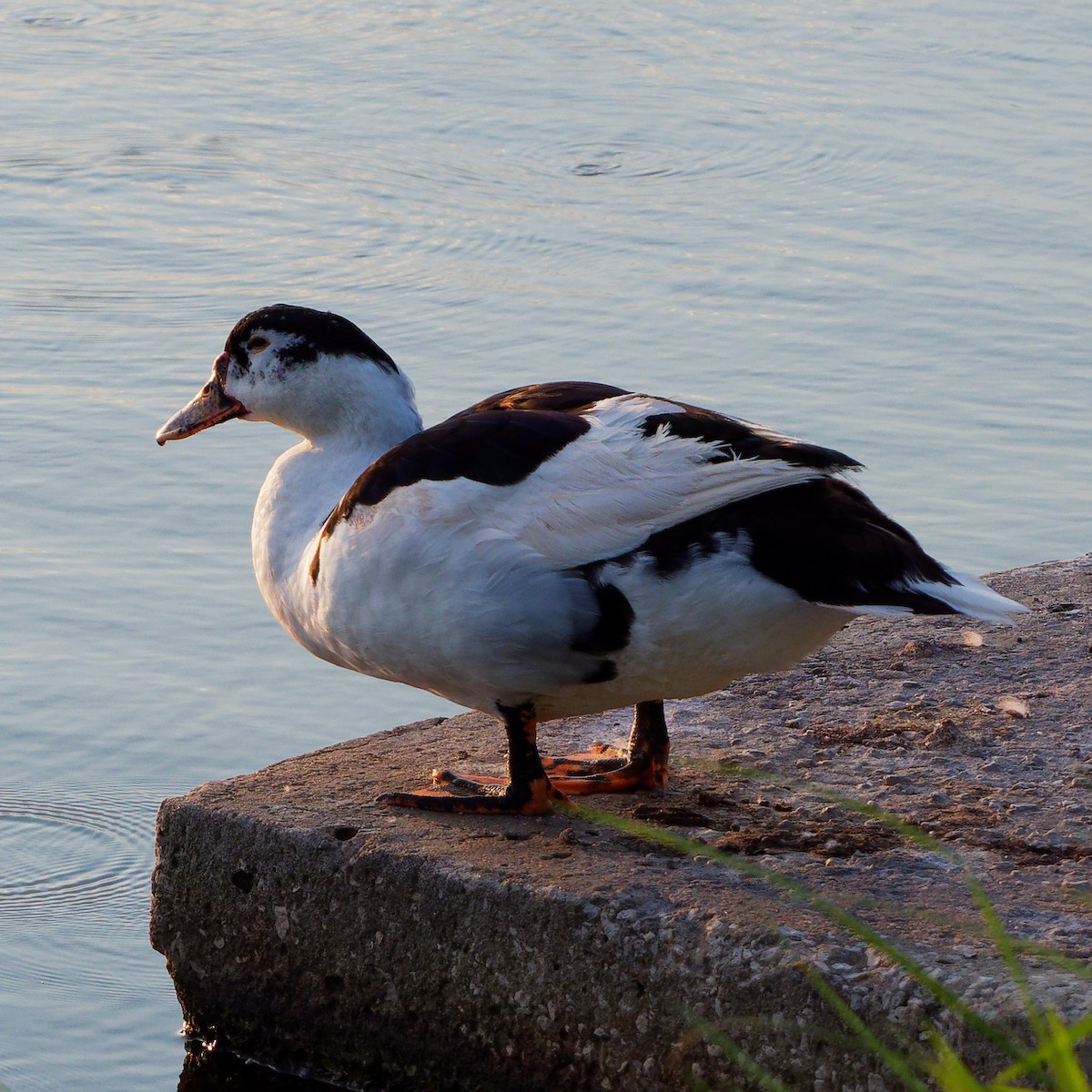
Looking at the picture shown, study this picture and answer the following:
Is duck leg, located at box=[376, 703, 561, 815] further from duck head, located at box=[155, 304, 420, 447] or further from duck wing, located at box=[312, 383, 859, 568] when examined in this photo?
duck head, located at box=[155, 304, 420, 447]

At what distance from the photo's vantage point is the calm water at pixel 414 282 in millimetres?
5535

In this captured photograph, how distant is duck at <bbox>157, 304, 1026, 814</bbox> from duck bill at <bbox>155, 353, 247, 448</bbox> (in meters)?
0.83

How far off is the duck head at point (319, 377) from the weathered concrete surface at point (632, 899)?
2.62 ft

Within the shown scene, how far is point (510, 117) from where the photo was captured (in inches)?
440

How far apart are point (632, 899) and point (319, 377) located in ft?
5.39

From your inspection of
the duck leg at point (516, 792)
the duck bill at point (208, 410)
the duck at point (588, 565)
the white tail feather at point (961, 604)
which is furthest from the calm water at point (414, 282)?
the white tail feather at point (961, 604)

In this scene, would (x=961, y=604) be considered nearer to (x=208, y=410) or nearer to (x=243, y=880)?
(x=243, y=880)

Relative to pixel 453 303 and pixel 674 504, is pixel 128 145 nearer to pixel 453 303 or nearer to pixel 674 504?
pixel 453 303

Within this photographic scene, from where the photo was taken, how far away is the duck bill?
487 cm

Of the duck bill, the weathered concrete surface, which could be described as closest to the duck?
the weathered concrete surface

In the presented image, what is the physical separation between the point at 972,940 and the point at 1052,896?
0.32 metres

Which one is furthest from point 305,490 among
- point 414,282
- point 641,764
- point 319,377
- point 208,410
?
point 414,282

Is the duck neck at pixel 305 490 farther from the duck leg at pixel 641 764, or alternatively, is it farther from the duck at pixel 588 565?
the duck leg at pixel 641 764

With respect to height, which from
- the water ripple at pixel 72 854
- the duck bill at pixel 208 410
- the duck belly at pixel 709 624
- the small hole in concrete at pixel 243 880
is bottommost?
the water ripple at pixel 72 854
